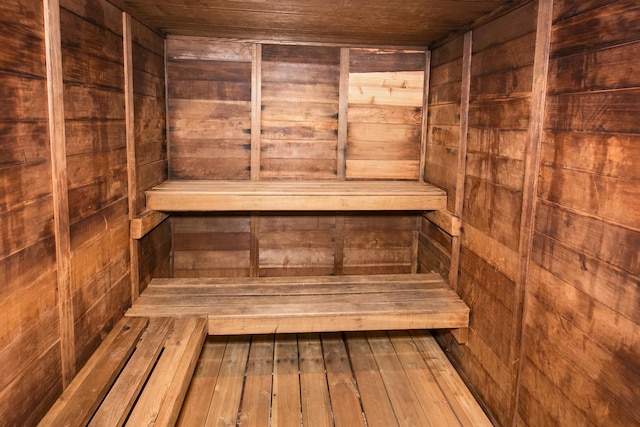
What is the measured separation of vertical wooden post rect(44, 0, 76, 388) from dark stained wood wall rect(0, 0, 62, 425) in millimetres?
34

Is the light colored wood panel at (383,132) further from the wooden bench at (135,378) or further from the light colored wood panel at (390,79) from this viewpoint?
the wooden bench at (135,378)

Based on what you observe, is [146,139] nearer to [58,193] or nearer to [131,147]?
[131,147]

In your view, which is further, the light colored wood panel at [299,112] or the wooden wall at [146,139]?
the light colored wood panel at [299,112]

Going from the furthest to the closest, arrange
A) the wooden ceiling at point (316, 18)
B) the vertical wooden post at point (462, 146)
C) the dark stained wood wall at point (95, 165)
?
the vertical wooden post at point (462, 146)
the wooden ceiling at point (316, 18)
the dark stained wood wall at point (95, 165)

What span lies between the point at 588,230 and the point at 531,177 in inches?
18.5

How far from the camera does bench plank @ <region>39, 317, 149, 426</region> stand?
1848mm

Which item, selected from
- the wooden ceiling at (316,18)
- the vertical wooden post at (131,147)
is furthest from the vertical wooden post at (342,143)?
the vertical wooden post at (131,147)

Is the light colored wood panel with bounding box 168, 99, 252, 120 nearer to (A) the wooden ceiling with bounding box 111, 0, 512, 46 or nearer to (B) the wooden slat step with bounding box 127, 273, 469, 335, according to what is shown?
(A) the wooden ceiling with bounding box 111, 0, 512, 46

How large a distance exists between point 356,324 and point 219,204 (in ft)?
4.00

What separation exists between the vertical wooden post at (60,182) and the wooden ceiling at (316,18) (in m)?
0.81

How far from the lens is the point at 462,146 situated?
3225 millimetres

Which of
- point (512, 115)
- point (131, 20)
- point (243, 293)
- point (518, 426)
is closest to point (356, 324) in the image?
point (243, 293)

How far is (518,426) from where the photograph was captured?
2471mm

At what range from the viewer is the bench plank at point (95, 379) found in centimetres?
185
